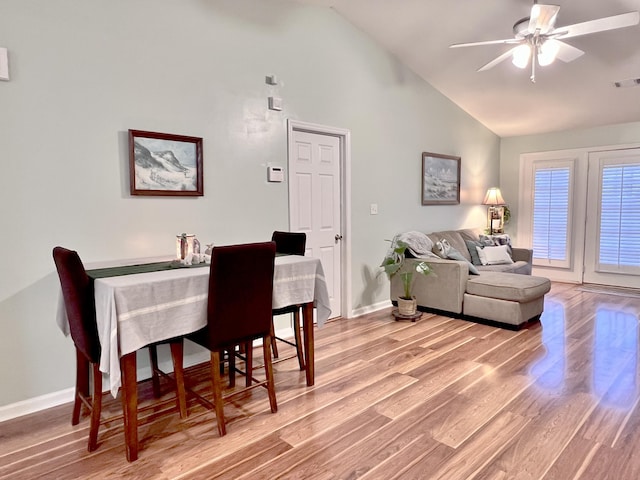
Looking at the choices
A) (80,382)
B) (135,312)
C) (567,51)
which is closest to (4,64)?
(135,312)

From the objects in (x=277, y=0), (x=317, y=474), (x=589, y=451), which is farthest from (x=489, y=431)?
(x=277, y=0)

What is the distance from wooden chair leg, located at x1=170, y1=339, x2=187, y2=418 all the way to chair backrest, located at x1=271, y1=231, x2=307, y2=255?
118 cm

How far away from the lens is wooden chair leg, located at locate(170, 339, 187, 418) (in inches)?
90.7

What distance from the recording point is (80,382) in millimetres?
2344

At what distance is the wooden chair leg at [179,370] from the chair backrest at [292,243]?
118 centimetres

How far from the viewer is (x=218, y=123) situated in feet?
10.8

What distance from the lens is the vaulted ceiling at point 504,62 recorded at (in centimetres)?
376

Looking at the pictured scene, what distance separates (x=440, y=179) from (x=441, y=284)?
5.74ft

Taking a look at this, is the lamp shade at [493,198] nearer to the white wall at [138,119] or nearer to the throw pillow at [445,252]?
the throw pillow at [445,252]

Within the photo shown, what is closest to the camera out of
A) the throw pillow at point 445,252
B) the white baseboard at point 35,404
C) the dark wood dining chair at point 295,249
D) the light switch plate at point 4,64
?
the light switch plate at point 4,64

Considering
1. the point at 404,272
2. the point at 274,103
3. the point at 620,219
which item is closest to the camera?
the point at 274,103

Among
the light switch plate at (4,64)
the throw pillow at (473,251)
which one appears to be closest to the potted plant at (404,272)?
the throw pillow at (473,251)

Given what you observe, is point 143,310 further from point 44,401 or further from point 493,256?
point 493,256

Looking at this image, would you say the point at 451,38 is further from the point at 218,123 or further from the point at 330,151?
the point at 218,123
